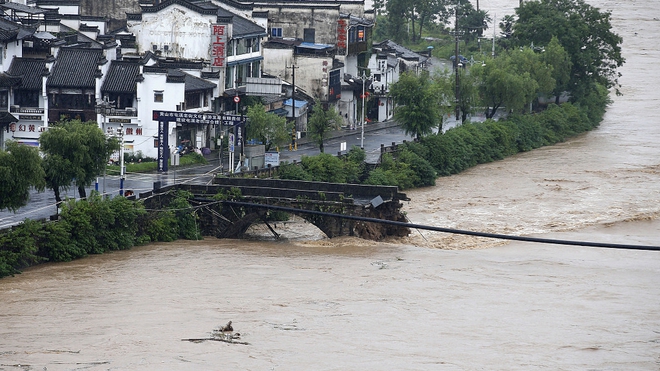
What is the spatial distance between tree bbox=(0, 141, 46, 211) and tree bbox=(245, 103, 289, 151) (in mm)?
21641

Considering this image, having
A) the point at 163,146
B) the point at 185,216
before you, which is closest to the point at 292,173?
the point at 163,146

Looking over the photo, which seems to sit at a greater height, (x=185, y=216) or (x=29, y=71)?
(x=29, y=71)

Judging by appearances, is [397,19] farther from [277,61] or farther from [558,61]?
[277,61]

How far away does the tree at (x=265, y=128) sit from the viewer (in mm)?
60844

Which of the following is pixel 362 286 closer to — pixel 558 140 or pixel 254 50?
pixel 254 50

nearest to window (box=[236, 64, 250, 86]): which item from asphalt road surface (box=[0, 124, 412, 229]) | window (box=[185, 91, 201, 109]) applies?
asphalt road surface (box=[0, 124, 412, 229])

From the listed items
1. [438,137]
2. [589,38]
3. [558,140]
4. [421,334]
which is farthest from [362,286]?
[589,38]

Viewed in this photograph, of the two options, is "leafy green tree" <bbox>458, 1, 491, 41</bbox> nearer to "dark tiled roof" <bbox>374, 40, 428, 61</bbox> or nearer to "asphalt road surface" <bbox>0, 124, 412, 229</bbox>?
"dark tiled roof" <bbox>374, 40, 428, 61</bbox>

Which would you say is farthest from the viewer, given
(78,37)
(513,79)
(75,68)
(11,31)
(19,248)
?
(513,79)

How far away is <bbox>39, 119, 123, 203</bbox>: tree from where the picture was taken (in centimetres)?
4306

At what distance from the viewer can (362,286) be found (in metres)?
38.3

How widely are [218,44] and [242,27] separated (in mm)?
5370

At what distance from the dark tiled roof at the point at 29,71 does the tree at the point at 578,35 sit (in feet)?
151

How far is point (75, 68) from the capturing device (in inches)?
2372
